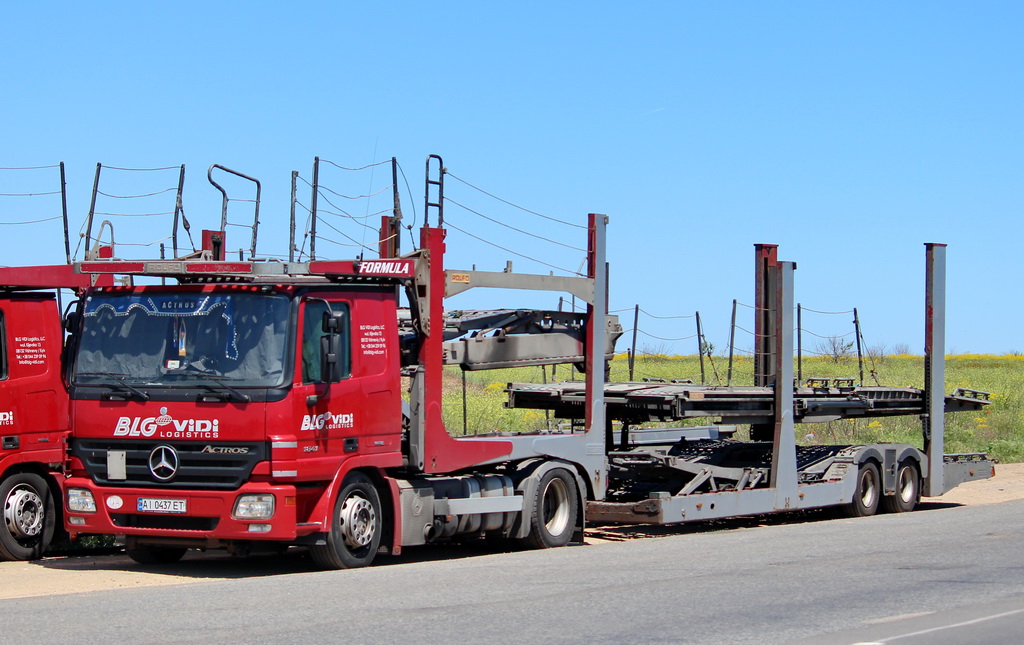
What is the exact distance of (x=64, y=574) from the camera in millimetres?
11867

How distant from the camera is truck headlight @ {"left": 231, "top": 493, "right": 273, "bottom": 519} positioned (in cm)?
1092

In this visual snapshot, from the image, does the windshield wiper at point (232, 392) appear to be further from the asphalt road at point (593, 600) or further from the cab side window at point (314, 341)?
the asphalt road at point (593, 600)

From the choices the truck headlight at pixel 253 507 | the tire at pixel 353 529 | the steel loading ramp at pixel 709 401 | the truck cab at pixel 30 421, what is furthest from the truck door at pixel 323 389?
the steel loading ramp at pixel 709 401

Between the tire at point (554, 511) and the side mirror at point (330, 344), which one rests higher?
the side mirror at point (330, 344)

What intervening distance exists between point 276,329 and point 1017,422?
89.8ft

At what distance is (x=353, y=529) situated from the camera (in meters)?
11.6

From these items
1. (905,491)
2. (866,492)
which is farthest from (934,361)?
(866,492)

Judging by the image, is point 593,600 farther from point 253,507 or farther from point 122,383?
point 122,383

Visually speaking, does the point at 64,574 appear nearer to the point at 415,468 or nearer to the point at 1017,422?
the point at 415,468

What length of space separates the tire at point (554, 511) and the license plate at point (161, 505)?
394 cm

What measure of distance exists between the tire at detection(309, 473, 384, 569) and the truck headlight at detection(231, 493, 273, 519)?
26.5 inches

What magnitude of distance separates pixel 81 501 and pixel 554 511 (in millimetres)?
5089

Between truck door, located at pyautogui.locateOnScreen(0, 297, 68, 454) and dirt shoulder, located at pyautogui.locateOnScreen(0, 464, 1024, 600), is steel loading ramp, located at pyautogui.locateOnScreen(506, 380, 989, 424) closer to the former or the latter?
dirt shoulder, located at pyautogui.locateOnScreen(0, 464, 1024, 600)

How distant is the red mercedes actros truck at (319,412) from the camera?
11.0 meters
